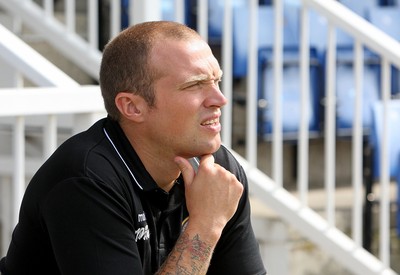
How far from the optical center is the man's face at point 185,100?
256 centimetres

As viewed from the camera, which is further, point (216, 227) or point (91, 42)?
point (91, 42)

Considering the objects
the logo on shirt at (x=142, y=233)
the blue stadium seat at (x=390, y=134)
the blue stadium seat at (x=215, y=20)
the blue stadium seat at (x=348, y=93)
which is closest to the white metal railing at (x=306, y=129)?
the blue stadium seat at (x=390, y=134)

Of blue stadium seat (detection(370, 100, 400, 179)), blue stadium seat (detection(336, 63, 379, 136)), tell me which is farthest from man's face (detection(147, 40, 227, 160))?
blue stadium seat (detection(336, 63, 379, 136))

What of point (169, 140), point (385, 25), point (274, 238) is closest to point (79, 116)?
point (169, 140)

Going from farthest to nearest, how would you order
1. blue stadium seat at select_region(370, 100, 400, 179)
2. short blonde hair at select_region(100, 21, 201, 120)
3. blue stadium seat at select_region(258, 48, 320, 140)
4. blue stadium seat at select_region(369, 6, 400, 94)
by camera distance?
blue stadium seat at select_region(369, 6, 400, 94) → blue stadium seat at select_region(258, 48, 320, 140) → blue stadium seat at select_region(370, 100, 400, 179) → short blonde hair at select_region(100, 21, 201, 120)

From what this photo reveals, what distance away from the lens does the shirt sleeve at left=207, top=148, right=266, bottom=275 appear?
2.80 meters

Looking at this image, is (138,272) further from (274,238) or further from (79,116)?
(274,238)

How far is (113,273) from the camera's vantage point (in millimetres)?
2436

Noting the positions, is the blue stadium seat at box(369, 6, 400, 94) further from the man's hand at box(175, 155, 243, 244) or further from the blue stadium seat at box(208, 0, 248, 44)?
the man's hand at box(175, 155, 243, 244)

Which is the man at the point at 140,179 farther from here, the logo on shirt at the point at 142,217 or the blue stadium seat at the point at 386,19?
the blue stadium seat at the point at 386,19

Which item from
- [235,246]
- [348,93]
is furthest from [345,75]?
[235,246]

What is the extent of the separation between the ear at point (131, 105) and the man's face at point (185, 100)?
25 millimetres

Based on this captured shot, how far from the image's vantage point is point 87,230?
244 cm

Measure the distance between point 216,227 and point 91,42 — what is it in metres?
2.43
